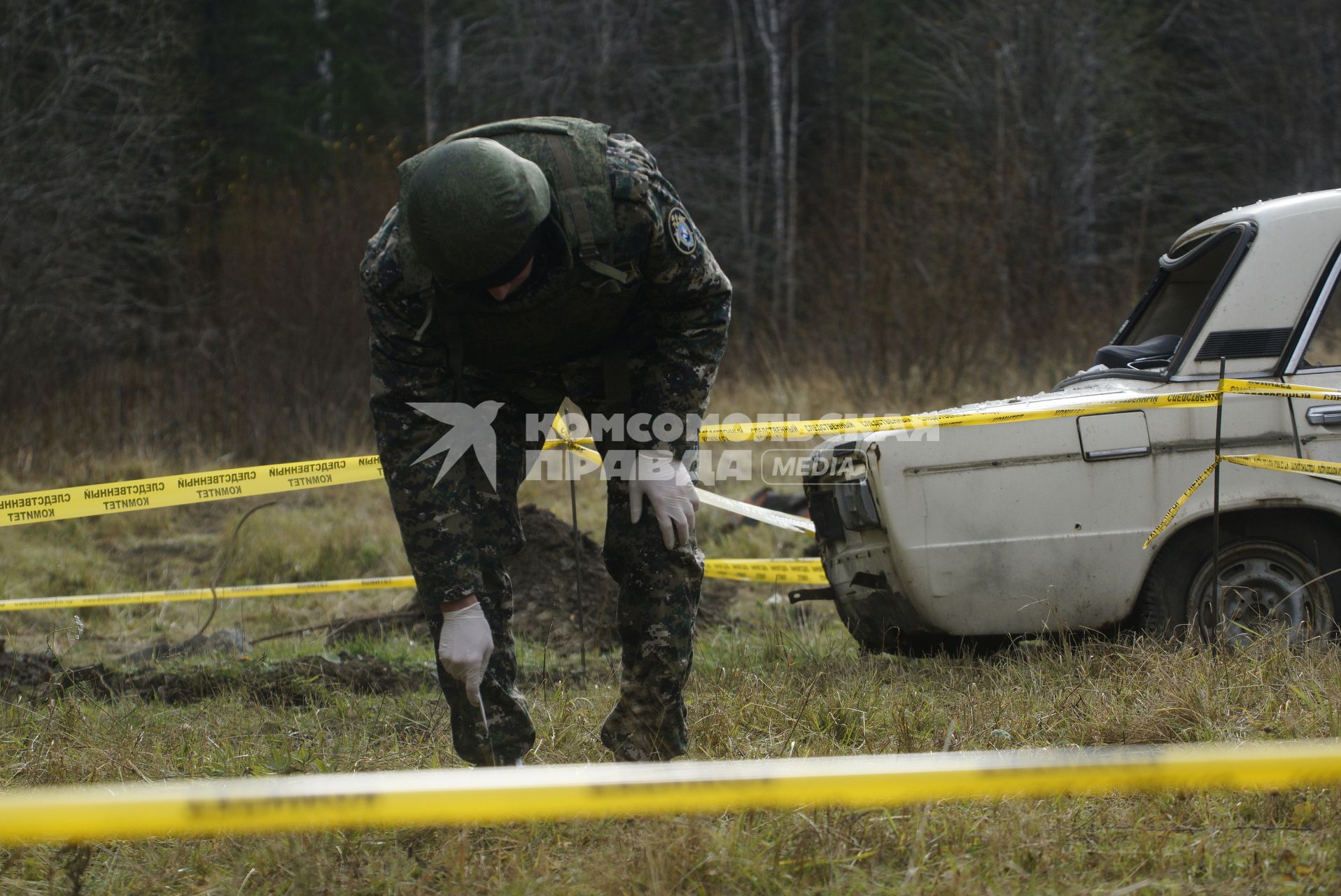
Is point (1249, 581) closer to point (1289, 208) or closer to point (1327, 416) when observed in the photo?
point (1327, 416)

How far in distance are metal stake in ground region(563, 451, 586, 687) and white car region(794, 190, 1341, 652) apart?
1.06 meters

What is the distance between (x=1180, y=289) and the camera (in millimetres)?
4520

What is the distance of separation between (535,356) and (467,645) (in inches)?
28.9

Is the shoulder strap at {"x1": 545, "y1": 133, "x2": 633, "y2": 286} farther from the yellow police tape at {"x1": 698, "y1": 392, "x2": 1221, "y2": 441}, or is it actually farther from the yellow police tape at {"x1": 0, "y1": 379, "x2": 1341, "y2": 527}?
the yellow police tape at {"x1": 0, "y1": 379, "x2": 1341, "y2": 527}

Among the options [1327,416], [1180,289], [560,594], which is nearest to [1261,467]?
[1327,416]

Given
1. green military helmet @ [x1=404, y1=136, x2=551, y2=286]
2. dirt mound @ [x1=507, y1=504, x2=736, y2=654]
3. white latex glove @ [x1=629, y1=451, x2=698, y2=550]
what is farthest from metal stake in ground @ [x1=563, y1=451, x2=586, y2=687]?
green military helmet @ [x1=404, y1=136, x2=551, y2=286]

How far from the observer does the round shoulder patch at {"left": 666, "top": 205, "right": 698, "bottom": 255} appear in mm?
2727

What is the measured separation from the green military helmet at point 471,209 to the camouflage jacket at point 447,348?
167 millimetres

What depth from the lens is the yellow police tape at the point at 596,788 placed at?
1.72m

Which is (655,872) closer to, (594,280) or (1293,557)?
(594,280)

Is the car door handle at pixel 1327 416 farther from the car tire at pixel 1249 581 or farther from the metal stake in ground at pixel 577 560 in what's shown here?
the metal stake in ground at pixel 577 560

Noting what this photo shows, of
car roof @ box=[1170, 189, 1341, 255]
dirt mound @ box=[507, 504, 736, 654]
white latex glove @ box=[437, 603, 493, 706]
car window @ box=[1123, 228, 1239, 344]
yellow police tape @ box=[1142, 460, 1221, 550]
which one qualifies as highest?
car roof @ box=[1170, 189, 1341, 255]

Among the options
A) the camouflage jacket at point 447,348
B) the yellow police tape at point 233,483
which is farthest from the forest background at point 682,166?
the camouflage jacket at point 447,348

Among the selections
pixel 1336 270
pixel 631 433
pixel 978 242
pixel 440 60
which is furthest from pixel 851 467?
pixel 440 60
